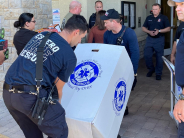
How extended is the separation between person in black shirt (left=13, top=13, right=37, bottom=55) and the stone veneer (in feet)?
3.15

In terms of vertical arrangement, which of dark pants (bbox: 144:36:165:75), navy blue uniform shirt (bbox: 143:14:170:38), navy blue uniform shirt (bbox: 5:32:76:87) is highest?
navy blue uniform shirt (bbox: 143:14:170:38)

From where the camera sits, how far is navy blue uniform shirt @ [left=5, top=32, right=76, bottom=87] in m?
2.01

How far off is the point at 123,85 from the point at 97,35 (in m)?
2.15

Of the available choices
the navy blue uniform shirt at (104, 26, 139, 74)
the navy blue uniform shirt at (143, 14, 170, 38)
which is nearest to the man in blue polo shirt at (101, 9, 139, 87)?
the navy blue uniform shirt at (104, 26, 139, 74)

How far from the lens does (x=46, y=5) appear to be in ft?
16.4

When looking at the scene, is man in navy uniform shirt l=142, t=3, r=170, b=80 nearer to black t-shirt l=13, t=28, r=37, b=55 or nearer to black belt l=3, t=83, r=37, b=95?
black t-shirt l=13, t=28, r=37, b=55

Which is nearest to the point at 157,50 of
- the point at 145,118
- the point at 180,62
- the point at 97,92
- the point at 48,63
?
the point at 145,118

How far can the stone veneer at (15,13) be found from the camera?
4.66 metres

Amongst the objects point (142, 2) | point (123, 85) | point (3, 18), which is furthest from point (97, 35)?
point (142, 2)

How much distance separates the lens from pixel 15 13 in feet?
15.4

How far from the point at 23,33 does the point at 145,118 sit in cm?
221

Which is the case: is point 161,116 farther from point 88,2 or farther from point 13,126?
point 88,2

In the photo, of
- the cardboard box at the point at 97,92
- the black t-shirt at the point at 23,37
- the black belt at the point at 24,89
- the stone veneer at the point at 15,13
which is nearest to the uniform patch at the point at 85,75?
the cardboard box at the point at 97,92

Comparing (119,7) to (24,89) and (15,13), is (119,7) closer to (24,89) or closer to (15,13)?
(15,13)
